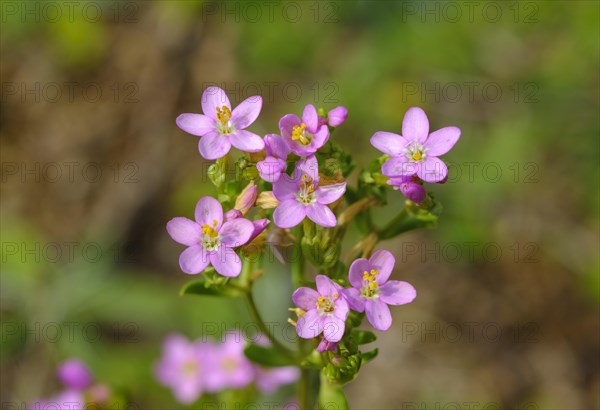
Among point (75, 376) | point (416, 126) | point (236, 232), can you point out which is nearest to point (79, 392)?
point (75, 376)

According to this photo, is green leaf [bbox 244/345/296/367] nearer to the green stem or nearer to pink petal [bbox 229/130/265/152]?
the green stem

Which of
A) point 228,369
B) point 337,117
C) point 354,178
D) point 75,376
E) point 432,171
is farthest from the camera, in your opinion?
point 354,178

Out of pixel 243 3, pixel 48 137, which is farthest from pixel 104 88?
pixel 243 3

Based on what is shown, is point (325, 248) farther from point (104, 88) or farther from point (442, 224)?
point (104, 88)

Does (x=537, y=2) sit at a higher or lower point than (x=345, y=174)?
higher

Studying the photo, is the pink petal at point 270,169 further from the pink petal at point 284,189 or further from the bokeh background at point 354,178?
the bokeh background at point 354,178

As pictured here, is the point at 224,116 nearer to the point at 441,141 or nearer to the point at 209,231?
the point at 209,231
